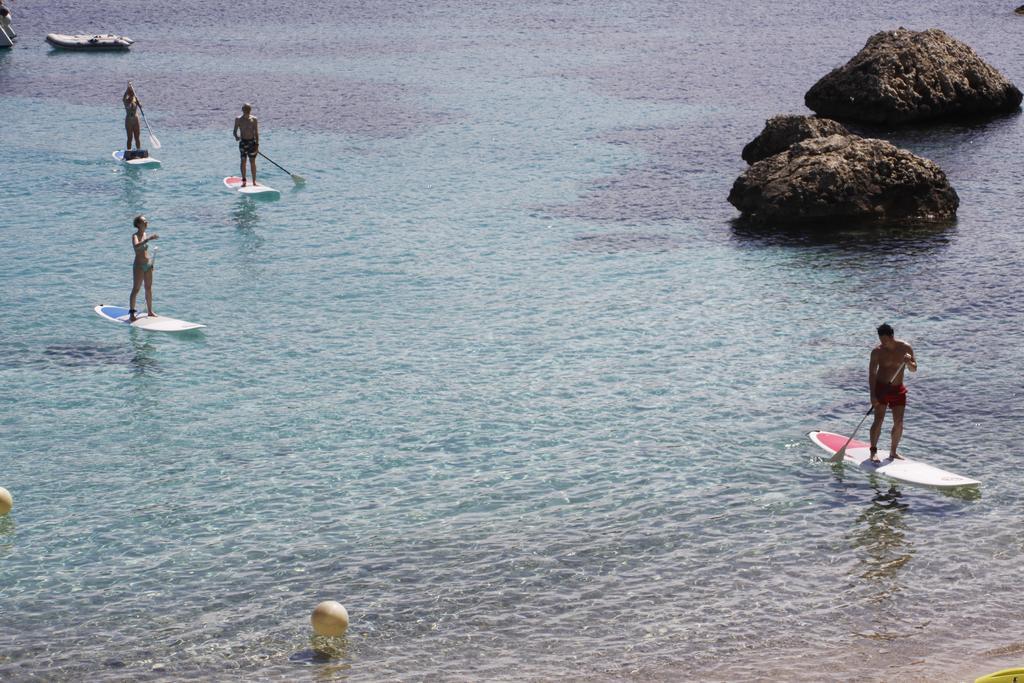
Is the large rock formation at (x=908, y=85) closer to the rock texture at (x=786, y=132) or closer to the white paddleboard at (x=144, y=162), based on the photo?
the rock texture at (x=786, y=132)

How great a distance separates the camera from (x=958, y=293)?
28703mm

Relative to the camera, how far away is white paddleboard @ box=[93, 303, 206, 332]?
87.2 ft

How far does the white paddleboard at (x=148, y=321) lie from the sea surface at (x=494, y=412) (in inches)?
12.6

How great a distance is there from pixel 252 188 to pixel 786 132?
53.4ft

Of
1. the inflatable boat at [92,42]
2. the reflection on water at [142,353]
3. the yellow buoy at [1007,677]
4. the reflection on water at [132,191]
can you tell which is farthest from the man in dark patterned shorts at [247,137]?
the yellow buoy at [1007,677]

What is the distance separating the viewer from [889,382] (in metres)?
19.8

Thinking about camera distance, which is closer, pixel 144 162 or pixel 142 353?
pixel 142 353

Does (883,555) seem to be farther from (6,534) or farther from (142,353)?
(142,353)

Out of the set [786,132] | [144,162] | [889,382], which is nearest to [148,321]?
[889,382]

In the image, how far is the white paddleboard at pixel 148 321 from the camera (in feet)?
87.2

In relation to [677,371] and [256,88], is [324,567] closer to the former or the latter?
[677,371]

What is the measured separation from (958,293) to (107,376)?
18.4 metres

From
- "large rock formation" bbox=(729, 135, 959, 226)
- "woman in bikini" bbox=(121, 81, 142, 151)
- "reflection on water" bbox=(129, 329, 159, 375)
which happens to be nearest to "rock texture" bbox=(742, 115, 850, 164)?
"large rock formation" bbox=(729, 135, 959, 226)

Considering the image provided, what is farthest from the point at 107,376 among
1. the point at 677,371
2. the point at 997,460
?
the point at 997,460
